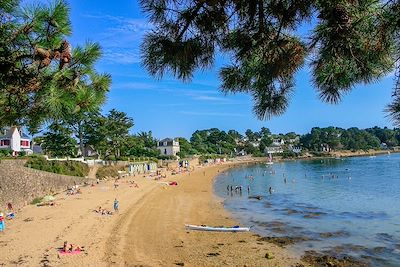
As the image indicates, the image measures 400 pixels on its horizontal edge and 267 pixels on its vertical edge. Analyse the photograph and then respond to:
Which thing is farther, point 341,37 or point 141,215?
point 141,215

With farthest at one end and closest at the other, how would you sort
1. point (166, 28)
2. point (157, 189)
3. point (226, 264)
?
point (157, 189), point (226, 264), point (166, 28)

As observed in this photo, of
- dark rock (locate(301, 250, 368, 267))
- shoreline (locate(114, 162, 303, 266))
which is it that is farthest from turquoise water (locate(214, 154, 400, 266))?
shoreline (locate(114, 162, 303, 266))

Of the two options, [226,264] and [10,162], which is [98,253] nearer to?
[226,264]

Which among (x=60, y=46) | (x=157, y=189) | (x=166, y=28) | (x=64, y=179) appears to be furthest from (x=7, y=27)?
(x=157, y=189)

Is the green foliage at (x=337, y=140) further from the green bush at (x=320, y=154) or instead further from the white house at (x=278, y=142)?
the white house at (x=278, y=142)

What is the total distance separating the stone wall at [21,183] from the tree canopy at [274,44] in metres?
24.1

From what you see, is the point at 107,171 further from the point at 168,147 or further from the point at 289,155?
the point at 289,155

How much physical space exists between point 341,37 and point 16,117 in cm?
407

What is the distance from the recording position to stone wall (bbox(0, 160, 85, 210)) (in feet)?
84.2

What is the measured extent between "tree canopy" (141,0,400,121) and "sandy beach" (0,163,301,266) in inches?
475

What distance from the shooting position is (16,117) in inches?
206

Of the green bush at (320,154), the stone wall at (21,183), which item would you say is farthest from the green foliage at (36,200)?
the green bush at (320,154)

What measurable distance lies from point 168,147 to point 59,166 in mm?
60644

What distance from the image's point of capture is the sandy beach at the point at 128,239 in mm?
15586
